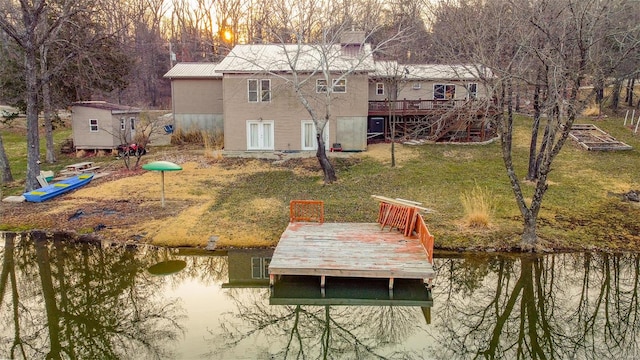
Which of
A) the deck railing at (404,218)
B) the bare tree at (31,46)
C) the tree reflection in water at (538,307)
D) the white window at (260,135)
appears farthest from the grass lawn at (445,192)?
the white window at (260,135)

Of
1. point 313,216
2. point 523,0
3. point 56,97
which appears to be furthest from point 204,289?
point 56,97

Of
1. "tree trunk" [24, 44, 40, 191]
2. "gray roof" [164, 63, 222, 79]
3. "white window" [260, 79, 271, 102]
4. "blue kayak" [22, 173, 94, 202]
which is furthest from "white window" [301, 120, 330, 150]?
"tree trunk" [24, 44, 40, 191]

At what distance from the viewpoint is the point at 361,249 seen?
1243 cm

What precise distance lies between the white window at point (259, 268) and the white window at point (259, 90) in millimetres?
13466

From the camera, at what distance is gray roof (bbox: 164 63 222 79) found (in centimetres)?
2895

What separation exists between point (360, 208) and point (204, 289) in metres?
6.43

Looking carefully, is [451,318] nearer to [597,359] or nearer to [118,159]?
[597,359]

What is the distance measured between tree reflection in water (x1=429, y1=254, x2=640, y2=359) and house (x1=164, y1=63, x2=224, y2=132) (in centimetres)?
1977

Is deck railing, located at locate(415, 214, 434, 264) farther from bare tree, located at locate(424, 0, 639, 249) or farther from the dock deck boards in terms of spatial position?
bare tree, located at locate(424, 0, 639, 249)

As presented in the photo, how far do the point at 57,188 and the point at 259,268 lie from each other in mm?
10576

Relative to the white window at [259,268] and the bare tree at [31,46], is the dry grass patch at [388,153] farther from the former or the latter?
the bare tree at [31,46]

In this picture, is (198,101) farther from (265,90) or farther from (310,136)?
(310,136)

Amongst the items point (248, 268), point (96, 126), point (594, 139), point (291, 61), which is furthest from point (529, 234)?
point (96, 126)

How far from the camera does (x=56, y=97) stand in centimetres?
2741
